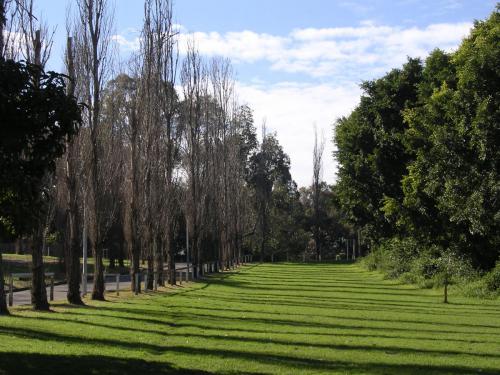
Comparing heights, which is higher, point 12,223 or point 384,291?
point 12,223

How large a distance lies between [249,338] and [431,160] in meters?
19.0

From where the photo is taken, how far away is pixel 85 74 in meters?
24.0

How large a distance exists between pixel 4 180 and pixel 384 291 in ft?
89.5

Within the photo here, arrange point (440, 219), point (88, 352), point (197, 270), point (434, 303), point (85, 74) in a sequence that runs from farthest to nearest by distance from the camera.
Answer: point (197, 270) → point (440, 219) → point (434, 303) → point (85, 74) → point (88, 352)

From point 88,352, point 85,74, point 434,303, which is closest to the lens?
point 88,352

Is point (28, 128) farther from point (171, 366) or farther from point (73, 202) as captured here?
point (73, 202)

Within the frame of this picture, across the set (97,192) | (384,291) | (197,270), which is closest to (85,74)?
(97,192)

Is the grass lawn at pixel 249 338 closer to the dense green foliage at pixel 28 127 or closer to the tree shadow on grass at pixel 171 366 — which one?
the tree shadow on grass at pixel 171 366

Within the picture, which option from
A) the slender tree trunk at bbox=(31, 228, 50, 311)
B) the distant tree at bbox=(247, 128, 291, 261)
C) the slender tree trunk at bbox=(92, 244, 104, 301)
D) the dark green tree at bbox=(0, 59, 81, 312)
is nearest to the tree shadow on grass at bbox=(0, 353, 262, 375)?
the dark green tree at bbox=(0, 59, 81, 312)

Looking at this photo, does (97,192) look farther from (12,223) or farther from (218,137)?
(218,137)

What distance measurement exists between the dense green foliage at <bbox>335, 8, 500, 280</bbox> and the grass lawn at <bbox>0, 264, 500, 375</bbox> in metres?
5.48

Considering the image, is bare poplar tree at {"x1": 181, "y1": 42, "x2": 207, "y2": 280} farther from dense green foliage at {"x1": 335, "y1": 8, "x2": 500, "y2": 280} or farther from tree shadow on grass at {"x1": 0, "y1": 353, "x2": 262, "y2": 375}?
tree shadow on grass at {"x1": 0, "y1": 353, "x2": 262, "y2": 375}

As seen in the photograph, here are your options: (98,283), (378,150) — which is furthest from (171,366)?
(378,150)

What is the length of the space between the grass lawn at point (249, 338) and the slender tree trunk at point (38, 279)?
0.54m
